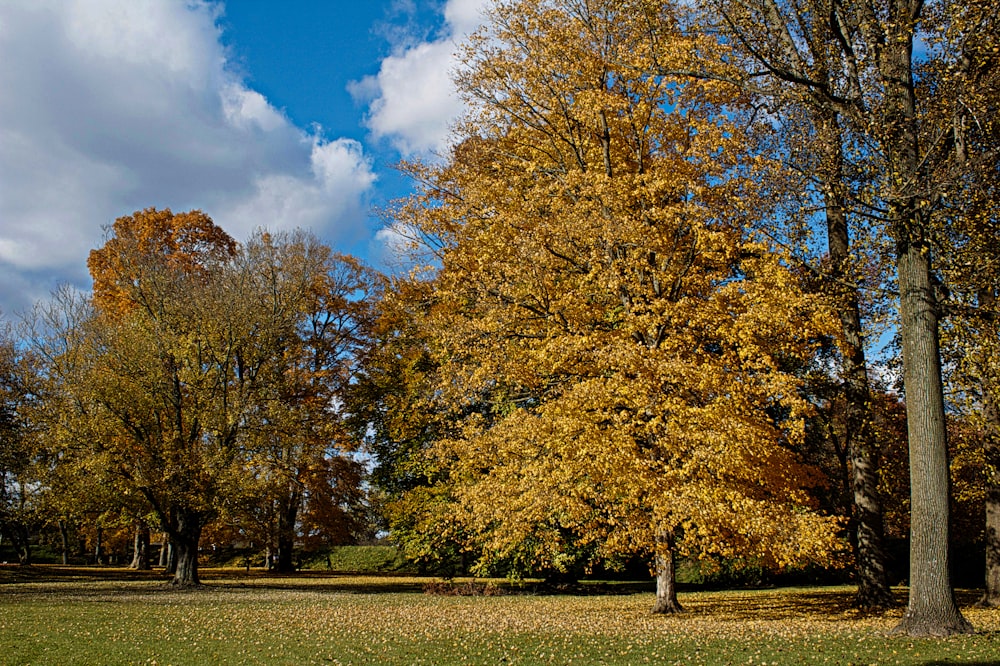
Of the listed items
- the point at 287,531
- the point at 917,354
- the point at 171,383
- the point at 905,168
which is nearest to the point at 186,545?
the point at 287,531

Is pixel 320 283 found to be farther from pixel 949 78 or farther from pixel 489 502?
pixel 949 78

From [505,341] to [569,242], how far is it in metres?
2.33

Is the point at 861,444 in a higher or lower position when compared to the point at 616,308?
lower

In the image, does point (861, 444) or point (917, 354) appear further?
point (861, 444)

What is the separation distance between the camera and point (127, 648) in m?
9.30

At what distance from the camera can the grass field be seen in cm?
852

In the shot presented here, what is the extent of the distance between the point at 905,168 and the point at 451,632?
991cm

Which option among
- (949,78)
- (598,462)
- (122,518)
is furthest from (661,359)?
(122,518)

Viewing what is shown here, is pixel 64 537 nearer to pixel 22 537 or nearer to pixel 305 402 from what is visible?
pixel 22 537

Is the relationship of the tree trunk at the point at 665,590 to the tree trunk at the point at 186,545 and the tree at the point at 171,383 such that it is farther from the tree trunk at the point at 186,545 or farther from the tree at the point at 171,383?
the tree trunk at the point at 186,545

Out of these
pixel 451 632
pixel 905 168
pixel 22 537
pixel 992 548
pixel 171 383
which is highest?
pixel 905 168

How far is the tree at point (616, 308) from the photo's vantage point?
10.7m

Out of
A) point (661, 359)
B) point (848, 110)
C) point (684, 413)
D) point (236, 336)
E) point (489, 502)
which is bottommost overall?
point (489, 502)

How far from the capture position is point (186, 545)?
2116 centimetres
